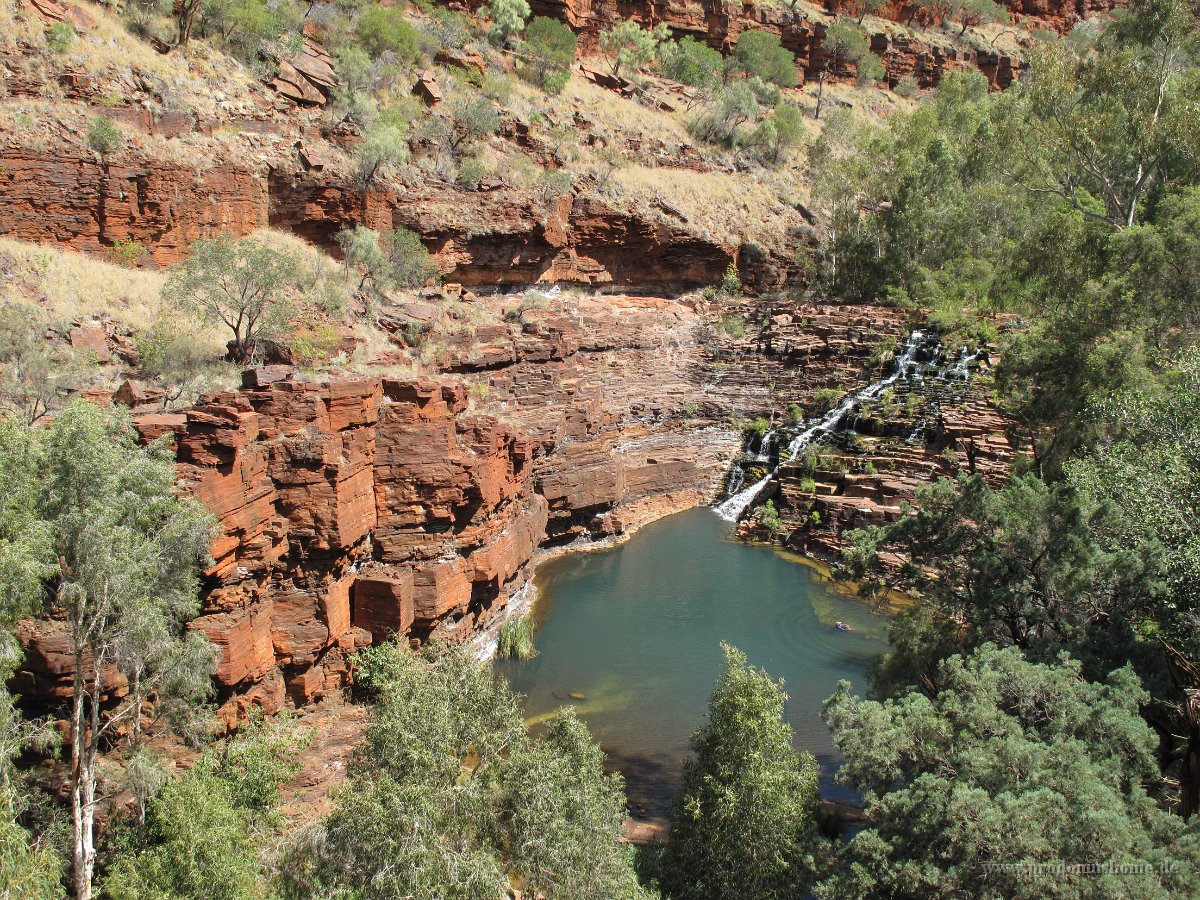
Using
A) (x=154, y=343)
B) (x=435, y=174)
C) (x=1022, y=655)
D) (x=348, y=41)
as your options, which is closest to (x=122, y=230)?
(x=154, y=343)

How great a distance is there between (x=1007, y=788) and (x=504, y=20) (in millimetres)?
Answer: 52770

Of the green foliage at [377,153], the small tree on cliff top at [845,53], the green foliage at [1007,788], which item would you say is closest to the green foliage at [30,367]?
the green foliage at [1007,788]

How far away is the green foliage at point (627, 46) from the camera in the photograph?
5825 cm

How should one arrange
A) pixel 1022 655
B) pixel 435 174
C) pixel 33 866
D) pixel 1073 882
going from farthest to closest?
pixel 435 174, pixel 1022 655, pixel 33 866, pixel 1073 882

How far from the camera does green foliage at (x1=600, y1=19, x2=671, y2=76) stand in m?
58.2

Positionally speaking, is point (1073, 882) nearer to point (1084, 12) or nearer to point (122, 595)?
point (122, 595)

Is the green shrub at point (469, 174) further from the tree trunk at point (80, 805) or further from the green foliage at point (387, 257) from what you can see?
the tree trunk at point (80, 805)

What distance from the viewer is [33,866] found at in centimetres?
977

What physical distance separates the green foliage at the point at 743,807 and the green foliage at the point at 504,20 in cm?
4890

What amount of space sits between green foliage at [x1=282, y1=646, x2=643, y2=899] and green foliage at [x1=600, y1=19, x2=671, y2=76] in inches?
2161

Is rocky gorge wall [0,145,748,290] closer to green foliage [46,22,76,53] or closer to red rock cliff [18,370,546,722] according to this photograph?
green foliage [46,22,76,53]

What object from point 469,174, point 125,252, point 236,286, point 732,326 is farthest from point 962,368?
point 125,252

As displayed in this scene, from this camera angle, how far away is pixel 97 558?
1067cm

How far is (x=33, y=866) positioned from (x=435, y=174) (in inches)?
1315
